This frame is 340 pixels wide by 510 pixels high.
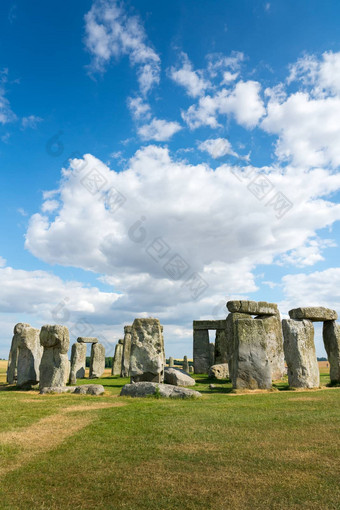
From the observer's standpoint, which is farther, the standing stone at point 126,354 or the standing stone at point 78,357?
the standing stone at point 126,354

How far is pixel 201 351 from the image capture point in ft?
86.9

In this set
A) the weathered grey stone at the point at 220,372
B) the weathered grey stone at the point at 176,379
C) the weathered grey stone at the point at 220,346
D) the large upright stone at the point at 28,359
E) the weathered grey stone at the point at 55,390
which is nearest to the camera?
the weathered grey stone at the point at 55,390

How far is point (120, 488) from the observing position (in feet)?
13.3

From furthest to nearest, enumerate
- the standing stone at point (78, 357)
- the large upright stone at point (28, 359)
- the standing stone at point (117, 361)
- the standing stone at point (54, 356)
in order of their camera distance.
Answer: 1. the standing stone at point (117, 361)
2. the standing stone at point (78, 357)
3. the large upright stone at point (28, 359)
4. the standing stone at point (54, 356)

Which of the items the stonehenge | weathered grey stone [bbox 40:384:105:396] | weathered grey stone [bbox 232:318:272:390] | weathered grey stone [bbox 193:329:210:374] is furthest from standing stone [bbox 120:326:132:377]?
weathered grey stone [bbox 232:318:272:390]

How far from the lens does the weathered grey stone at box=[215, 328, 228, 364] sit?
82.8 ft

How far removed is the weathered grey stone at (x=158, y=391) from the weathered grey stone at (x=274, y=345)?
372 inches

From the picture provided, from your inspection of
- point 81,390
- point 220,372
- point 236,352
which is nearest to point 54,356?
point 81,390

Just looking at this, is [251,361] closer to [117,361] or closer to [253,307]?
[253,307]

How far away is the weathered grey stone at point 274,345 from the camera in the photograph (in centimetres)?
1936

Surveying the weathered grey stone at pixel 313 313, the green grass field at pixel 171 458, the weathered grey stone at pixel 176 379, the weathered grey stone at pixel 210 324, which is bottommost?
the green grass field at pixel 171 458

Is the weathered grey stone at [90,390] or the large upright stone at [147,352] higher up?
the large upright stone at [147,352]

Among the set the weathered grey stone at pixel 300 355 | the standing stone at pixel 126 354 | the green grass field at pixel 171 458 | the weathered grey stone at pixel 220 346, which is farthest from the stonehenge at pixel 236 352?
the weathered grey stone at pixel 220 346

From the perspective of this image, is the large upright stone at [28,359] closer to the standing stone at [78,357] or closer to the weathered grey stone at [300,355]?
the standing stone at [78,357]
